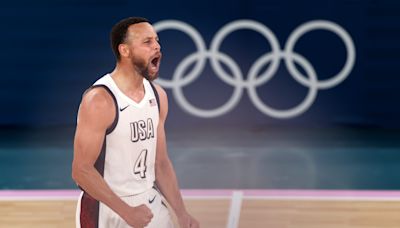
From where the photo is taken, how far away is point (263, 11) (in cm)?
1082

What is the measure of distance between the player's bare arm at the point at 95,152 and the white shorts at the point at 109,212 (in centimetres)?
20

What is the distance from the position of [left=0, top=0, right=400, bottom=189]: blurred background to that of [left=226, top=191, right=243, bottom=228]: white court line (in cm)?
234

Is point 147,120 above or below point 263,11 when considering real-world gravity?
above

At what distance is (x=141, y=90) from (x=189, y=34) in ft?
21.5

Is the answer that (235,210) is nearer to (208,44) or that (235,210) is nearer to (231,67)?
(231,67)

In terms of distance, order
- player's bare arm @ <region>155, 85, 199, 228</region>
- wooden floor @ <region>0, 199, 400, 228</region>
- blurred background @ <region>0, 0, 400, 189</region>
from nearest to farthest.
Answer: player's bare arm @ <region>155, 85, 199, 228</region>
wooden floor @ <region>0, 199, 400, 228</region>
blurred background @ <region>0, 0, 400, 189</region>

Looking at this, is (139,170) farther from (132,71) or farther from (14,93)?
(14,93)

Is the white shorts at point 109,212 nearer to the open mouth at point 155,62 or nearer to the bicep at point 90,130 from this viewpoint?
the bicep at point 90,130

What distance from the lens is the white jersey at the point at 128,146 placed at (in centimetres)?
423

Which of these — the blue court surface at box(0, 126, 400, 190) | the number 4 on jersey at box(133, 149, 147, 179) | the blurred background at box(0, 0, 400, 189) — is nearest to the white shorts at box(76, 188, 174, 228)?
the number 4 on jersey at box(133, 149, 147, 179)

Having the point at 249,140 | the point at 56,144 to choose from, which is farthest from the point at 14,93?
the point at 249,140

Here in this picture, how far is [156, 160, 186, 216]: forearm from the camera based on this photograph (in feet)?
14.5

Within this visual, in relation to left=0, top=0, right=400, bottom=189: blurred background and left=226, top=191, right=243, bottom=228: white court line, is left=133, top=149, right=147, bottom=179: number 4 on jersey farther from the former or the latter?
left=0, top=0, right=400, bottom=189: blurred background

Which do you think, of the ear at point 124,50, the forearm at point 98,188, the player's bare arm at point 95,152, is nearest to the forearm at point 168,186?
the player's bare arm at point 95,152
